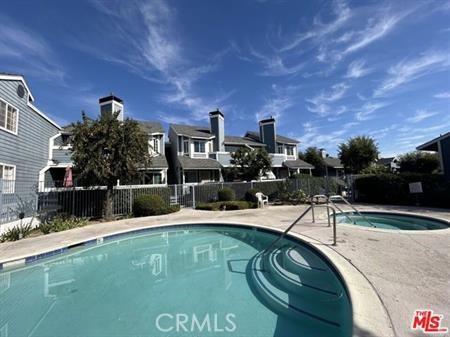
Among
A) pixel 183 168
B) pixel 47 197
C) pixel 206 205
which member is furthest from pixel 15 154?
pixel 183 168

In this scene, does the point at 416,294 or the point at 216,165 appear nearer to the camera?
the point at 416,294

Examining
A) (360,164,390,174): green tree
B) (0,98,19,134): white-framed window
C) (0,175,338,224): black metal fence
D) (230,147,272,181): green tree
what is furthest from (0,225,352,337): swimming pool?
(360,164,390,174): green tree

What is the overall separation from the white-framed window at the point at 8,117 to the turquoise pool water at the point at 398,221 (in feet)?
58.5

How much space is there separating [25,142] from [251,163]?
17.8 meters

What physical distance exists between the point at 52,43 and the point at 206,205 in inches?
529

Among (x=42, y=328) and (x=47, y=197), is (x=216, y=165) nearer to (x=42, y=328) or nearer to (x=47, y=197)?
(x=47, y=197)

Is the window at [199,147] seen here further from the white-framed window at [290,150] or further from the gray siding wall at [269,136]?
the white-framed window at [290,150]

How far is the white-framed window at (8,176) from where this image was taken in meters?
11.7

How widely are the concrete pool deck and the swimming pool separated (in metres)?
0.37

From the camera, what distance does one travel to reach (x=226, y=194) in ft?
63.9

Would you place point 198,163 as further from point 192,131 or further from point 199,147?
point 192,131

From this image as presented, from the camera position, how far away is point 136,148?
14.1 m

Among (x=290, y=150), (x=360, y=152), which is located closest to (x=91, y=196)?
(x=290, y=150)

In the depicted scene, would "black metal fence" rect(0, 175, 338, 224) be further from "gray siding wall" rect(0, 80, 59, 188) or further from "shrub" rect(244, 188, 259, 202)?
"shrub" rect(244, 188, 259, 202)
